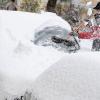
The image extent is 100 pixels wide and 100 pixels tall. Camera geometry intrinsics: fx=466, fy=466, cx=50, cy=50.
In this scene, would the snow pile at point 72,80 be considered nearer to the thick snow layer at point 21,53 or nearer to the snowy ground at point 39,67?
the snowy ground at point 39,67

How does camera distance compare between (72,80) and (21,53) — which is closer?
(72,80)

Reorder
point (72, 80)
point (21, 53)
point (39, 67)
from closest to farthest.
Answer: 1. point (72, 80)
2. point (39, 67)
3. point (21, 53)

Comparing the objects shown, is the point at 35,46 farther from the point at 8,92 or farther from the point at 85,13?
the point at 85,13

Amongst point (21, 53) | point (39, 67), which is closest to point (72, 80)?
point (39, 67)

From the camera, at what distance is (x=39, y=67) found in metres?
4.97

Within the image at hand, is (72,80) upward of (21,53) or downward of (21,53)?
upward

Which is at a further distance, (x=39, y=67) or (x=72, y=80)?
(x=39, y=67)

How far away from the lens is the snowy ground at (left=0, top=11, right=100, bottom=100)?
447 cm

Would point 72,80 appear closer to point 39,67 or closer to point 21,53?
point 39,67

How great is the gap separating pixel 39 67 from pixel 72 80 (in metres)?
0.56

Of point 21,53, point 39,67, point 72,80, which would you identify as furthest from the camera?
point 21,53

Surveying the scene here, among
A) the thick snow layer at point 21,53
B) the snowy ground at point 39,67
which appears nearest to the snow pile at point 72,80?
the snowy ground at point 39,67

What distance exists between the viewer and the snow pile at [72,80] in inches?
173

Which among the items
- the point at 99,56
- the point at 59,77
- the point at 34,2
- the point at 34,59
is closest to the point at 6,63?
the point at 34,59
